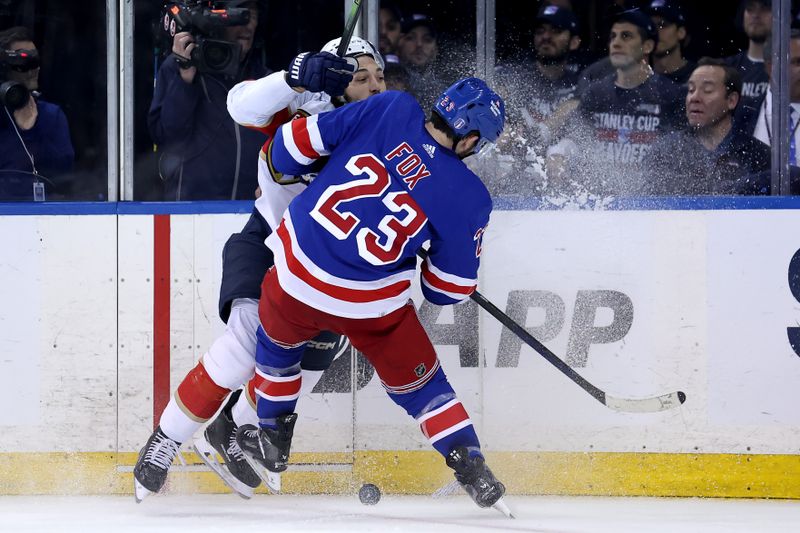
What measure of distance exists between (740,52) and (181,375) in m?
1.87

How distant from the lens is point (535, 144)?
11.6ft

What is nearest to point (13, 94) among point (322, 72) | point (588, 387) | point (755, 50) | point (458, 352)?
point (322, 72)

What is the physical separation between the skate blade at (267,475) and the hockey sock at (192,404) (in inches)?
6.5

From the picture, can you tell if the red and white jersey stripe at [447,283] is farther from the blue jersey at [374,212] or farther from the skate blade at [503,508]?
the skate blade at [503,508]

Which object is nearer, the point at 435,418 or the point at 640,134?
the point at 435,418

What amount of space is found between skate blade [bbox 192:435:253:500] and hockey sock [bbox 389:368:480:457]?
0.57m

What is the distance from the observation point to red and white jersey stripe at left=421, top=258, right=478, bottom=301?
2916mm

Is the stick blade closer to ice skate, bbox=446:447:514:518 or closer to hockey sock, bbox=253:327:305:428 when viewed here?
ice skate, bbox=446:447:514:518

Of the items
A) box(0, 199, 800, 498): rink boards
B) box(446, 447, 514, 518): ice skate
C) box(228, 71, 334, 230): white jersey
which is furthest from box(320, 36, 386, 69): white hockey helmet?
box(446, 447, 514, 518): ice skate

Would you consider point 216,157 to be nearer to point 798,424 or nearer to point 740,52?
point 740,52

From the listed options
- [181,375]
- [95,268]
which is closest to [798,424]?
[181,375]

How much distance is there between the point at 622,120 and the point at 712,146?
0.27 meters

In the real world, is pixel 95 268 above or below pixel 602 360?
above

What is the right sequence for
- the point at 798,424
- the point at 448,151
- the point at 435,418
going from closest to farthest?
1. the point at 448,151
2. the point at 435,418
3. the point at 798,424
